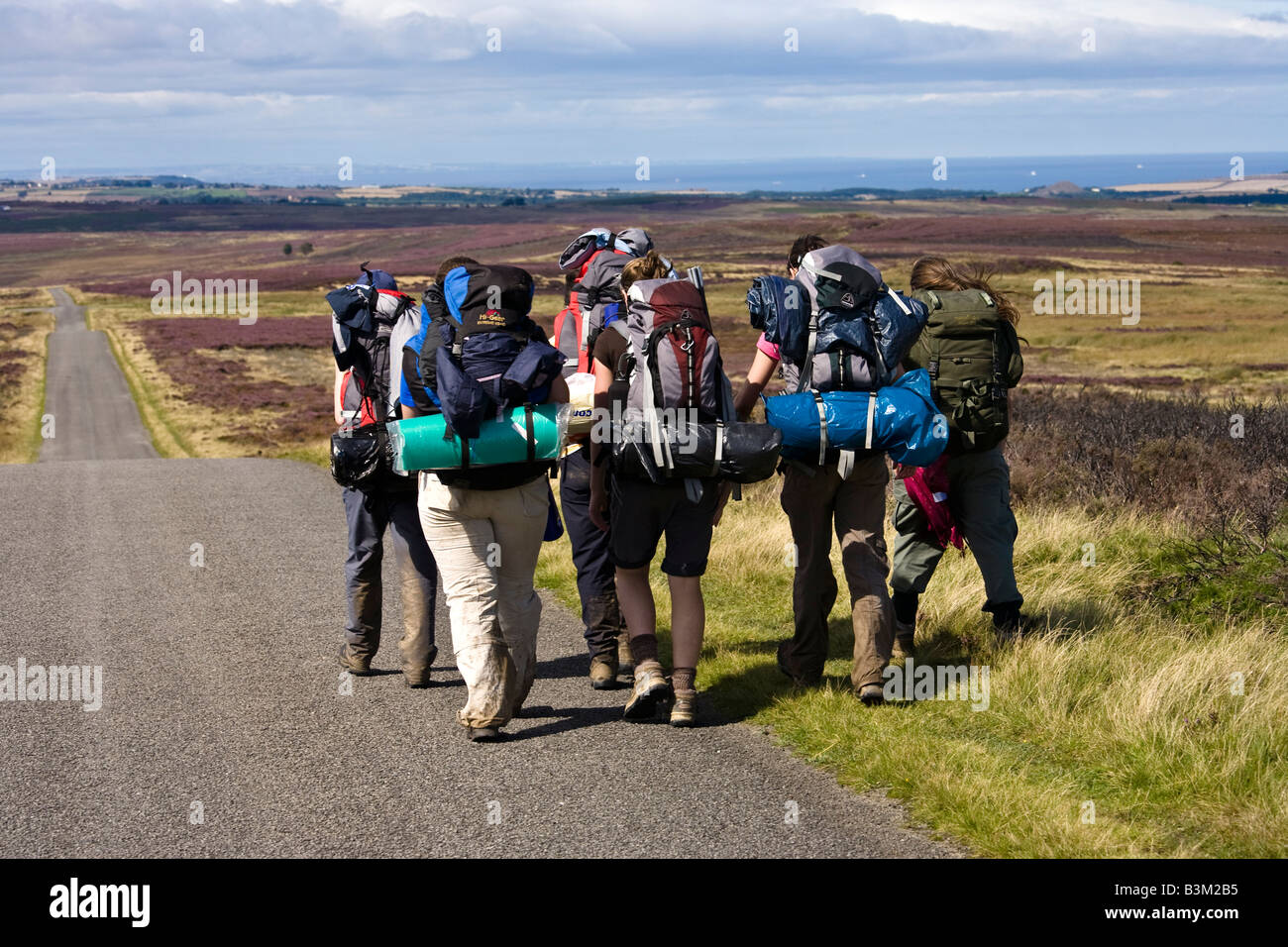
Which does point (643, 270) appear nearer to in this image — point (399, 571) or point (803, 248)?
point (803, 248)

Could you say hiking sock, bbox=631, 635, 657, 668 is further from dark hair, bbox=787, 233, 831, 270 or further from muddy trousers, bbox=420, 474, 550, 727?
dark hair, bbox=787, 233, 831, 270

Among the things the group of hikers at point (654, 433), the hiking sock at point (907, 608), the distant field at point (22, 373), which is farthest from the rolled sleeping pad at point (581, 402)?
the distant field at point (22, 373)

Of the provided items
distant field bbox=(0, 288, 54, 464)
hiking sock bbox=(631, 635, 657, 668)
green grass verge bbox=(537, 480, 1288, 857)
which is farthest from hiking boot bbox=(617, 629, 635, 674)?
distant field bbox=(0, 288, 54, 464)

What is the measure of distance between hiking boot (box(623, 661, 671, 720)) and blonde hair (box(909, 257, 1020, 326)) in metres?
2.35

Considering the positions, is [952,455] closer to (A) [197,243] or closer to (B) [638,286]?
(B) [638,286]

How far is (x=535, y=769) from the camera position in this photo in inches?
205

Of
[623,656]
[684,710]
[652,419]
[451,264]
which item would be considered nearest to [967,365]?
[652,419]

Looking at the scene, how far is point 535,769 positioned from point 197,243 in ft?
619

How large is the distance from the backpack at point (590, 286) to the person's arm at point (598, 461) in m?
0.38

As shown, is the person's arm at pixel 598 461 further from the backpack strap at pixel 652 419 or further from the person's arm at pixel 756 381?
the person's arm at pixel 756 381

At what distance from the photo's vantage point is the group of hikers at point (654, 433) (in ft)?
17.8
